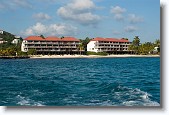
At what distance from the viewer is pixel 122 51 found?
2297 centimetres

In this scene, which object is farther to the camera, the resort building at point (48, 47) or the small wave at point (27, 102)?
the resort building at point (48, 47)

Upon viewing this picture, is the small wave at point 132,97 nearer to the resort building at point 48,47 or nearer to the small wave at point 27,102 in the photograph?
the small wave at point 27,102

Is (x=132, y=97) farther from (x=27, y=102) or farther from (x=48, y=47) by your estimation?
(x=48, y=47)

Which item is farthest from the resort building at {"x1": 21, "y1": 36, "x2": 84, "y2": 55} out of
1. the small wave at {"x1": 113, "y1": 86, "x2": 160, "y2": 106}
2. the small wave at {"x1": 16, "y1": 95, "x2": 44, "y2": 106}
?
the small wave at {"x1": 16, "y1": 95, "x2": 44, "y2": 106}

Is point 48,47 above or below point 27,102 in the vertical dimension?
above

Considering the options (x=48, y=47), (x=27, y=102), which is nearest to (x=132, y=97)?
(x=27, y=102)

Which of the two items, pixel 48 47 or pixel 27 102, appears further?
pixel 48 47

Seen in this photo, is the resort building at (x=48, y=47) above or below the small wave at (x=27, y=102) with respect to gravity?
above

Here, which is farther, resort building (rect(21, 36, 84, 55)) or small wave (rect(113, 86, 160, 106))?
resort building (rect(21, 36, 84, 55))

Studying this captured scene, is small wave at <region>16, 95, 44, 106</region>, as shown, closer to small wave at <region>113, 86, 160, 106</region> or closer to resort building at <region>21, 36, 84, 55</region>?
small wave at <region>113, 86, 160, 106</region>

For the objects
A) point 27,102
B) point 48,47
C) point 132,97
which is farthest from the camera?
point 48,47

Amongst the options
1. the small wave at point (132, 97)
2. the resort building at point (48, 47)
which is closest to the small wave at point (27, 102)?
the small wave at point (132, 97)

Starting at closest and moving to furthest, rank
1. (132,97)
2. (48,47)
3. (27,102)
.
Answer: (27,102)
(132,97)
(48,47)

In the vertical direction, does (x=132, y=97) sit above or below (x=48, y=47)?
below
